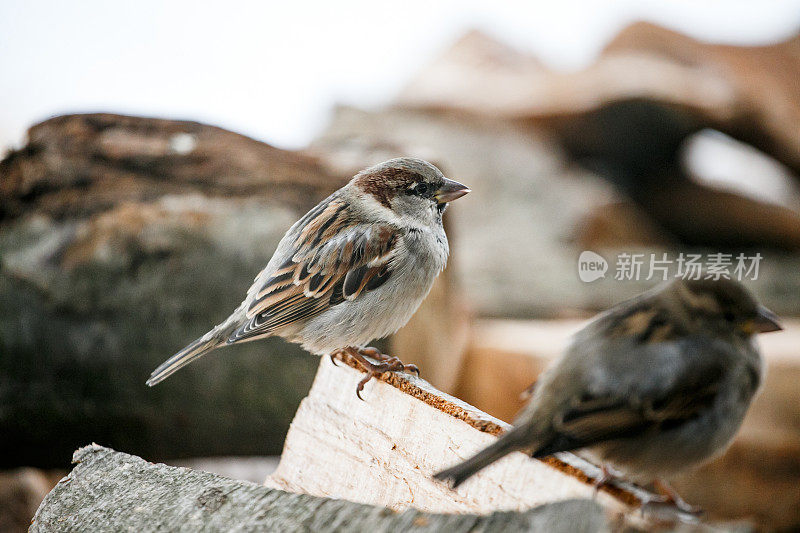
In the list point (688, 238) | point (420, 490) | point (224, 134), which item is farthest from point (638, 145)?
point (420, 490)

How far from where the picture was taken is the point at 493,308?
3908 mm

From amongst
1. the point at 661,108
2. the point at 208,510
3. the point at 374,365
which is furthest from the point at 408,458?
the point at 661,108

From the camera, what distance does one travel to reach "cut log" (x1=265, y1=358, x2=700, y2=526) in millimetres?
1160

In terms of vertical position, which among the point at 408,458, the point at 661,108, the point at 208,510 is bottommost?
the point at 208,510

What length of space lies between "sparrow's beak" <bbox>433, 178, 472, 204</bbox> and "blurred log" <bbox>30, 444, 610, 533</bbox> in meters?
0.87

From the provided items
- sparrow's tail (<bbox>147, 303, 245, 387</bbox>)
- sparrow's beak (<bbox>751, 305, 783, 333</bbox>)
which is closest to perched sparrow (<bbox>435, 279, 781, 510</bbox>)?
sparrow's beak (<bbox>751, 305, 783, 333</bbox>)

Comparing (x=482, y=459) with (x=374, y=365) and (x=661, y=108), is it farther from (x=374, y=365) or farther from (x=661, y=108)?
(x=661, y=108)

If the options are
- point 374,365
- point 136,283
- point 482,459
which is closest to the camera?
point 482,459

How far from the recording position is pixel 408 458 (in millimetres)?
1456

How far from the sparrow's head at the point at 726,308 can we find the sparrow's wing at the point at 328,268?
826 mm

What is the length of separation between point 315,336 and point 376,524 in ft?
2.57

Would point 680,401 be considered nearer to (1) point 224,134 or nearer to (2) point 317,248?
(2) point 317,248

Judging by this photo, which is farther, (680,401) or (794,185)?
(794,185)

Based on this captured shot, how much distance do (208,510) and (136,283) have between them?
124cm
